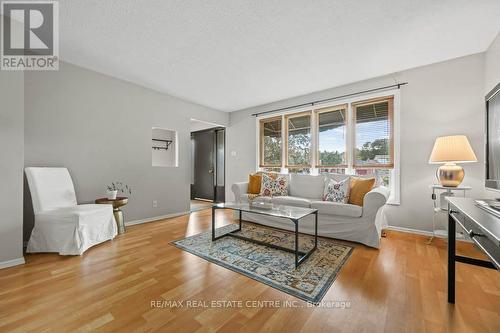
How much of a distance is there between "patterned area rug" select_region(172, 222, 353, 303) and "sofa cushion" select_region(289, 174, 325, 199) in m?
0.87

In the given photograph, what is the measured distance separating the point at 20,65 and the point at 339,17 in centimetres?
327

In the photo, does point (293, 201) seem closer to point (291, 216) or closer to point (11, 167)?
point (291, 216)

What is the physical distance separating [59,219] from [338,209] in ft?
10.9

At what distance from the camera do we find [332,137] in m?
3.91

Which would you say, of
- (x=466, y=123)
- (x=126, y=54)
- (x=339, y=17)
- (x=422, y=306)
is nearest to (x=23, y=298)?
(x=126, y=54)

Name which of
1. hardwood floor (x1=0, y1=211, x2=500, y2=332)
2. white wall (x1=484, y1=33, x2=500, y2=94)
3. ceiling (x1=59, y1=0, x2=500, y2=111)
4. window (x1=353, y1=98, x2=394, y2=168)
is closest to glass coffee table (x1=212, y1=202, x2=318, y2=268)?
hardwood floor (x1=0, y1=211, x2=500, y2=332)

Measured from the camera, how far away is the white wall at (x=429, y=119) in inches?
106

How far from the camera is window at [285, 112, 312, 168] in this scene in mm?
4230

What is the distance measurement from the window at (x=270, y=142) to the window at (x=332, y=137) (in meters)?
0.92

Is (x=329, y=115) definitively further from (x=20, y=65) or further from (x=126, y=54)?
(x=20, y=65)

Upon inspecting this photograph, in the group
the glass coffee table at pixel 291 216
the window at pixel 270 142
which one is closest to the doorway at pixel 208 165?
the window at pixel 270 142

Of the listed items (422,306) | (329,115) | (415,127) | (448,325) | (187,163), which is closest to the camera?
(448,325)

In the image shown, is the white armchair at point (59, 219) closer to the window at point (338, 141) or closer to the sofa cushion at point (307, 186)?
the sofa cushion at point (307, 186)

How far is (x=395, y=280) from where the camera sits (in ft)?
5.88
